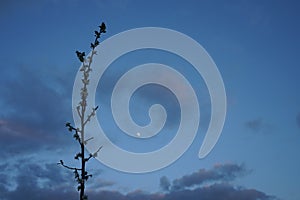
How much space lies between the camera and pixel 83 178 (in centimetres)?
1228

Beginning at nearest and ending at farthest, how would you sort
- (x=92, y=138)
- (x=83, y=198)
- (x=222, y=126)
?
(x=83, y=198) < (x=92, y=138) < (x=222, y=126)

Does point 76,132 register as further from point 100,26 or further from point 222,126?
point 222,126

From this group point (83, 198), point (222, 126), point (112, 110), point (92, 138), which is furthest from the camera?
point (112, 110)

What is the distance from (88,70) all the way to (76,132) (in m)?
2.10

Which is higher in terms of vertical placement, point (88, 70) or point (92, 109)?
point (88, 70)

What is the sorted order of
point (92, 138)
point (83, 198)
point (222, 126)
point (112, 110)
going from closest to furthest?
point (83, 198), point (92, 138), point (222, 126), point (112, 110)

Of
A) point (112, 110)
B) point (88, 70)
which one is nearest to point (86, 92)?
point (88, 70)

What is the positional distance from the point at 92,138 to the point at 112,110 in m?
4.41

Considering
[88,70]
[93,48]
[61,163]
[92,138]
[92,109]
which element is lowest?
[61,163]

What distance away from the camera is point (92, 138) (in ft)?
42.4

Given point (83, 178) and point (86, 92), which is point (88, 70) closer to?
point (86, 92)

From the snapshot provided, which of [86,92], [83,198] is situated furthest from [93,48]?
[83,198]

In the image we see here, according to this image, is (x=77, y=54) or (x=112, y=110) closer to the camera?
(x=77, y=54)

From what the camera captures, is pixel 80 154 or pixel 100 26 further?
pixel 100 26
